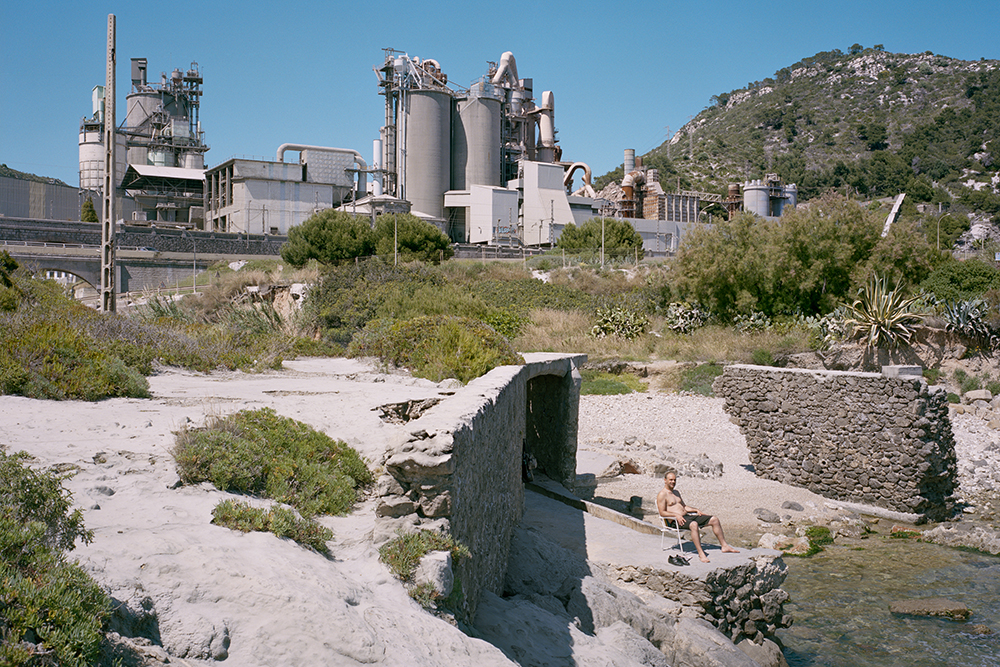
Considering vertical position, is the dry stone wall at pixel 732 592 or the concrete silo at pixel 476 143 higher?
the concrete silo at pixel 476 143

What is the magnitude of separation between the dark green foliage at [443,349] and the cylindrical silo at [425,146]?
158 feet

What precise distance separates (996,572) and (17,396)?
13.9 metres

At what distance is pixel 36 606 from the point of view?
2.79m

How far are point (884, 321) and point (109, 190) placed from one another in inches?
807

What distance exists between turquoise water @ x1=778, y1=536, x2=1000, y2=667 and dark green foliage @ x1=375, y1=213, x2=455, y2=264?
29785mm

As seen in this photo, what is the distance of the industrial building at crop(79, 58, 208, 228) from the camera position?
2645 inches

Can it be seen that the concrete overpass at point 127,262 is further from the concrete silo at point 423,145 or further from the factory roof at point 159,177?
the factory roof at point 159,177

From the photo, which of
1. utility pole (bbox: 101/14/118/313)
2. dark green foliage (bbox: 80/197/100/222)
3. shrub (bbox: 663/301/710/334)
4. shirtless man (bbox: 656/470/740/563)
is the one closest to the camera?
shirtless man (bbox: 656/470/740/563)

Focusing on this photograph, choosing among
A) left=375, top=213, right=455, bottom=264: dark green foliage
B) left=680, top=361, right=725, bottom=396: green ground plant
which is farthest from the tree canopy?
left=375, top=213, right=455, bottom=264: dark green foliage

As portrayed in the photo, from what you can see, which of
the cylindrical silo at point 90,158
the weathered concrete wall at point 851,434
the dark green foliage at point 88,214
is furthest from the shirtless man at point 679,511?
the cylindrical silo at point 90,158

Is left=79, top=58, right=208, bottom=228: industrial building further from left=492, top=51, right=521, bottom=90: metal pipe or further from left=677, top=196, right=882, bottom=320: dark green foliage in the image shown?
left=677, top=196, right=882, bottom=320: dark green foliage

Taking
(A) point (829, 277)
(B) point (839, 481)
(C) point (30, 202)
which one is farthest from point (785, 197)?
(C) point (30, 202)

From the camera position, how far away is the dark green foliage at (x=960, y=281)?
2662cm

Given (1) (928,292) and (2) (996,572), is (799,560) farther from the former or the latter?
A: (1) (928,292)
